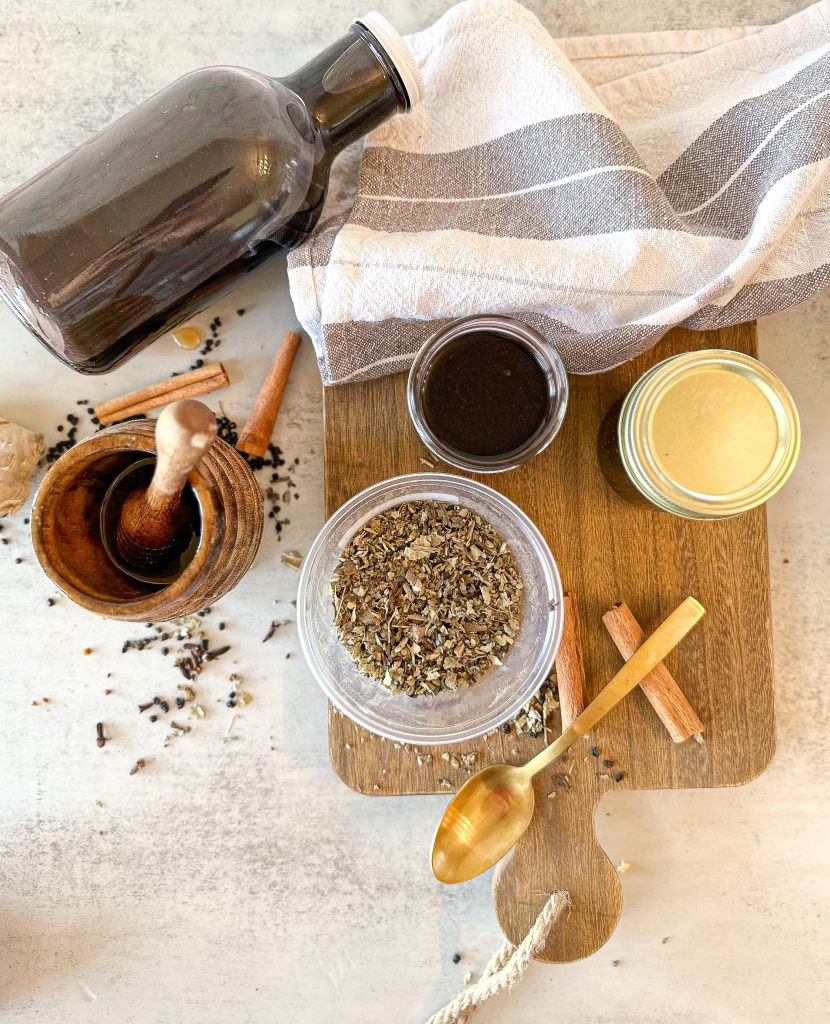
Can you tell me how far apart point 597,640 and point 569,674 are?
7cm

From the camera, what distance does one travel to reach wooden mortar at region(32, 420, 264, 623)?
942mm

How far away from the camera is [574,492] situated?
3.92 feet

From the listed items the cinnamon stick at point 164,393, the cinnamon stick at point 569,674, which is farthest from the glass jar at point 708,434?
the cinnamon stick at point 164,393

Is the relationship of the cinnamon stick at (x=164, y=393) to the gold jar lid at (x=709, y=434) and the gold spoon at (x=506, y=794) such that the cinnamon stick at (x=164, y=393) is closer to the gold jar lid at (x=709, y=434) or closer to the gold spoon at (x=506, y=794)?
the gold jar lid at (x=709, y=434)

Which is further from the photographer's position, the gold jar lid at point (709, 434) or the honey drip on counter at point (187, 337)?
the honey drip on counter at point (187, 337)

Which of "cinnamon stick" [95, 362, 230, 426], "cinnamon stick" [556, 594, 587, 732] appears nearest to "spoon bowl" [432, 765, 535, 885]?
"cinnamon stick" [556, 594, 587, 732]

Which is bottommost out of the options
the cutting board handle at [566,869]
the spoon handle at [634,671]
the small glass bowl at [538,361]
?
the cutting board handle at [566,869]

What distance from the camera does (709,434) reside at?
3.57 ft

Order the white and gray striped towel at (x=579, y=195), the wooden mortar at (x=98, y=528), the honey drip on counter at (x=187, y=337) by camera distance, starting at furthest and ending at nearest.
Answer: the honey drip on counter at (x=187, y=337), the white and gray striped towel at (x=579, y=195), the wooden mortar at (x=98, y=528)

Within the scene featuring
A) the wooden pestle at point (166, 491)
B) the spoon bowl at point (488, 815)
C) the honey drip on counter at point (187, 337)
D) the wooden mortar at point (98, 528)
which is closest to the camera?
the wooden pestle at point (166, 491)

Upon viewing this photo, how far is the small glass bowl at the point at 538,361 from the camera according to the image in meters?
1.08

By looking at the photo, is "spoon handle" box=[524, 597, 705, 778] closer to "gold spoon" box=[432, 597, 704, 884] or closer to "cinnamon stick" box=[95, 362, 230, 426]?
"gold spoon" box=[432, 597, 704, 884]

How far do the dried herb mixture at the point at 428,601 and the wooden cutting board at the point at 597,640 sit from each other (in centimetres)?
10

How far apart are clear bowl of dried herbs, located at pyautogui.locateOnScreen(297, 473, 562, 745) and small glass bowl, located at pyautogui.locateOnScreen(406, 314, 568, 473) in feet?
0.20
